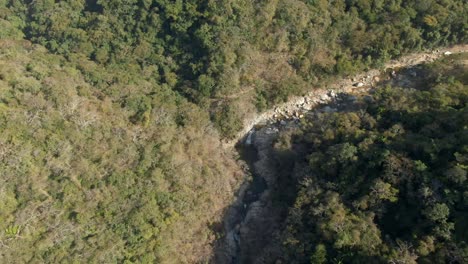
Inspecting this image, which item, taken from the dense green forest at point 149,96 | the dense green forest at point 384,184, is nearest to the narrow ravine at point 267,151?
the dense green forest at point 149,96

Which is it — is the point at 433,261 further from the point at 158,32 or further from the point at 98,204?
the point at 158,32

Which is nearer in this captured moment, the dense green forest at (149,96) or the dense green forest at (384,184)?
the dense green forest at (384,184)

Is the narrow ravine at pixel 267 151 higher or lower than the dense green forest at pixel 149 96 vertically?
lower

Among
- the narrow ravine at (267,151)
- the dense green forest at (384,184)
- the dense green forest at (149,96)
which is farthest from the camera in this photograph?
the narrow ravine at (267,151)

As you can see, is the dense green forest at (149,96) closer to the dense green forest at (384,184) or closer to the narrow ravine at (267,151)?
the dense green forest at (384,184)

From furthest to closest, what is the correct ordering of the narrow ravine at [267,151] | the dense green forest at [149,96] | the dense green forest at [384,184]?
the narrow ravine at [267,151], the dense green forest at [149,96], the dense green forest at [384,184]

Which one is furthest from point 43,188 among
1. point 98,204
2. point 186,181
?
point 186,181

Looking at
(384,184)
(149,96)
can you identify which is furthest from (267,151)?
(384,184)
